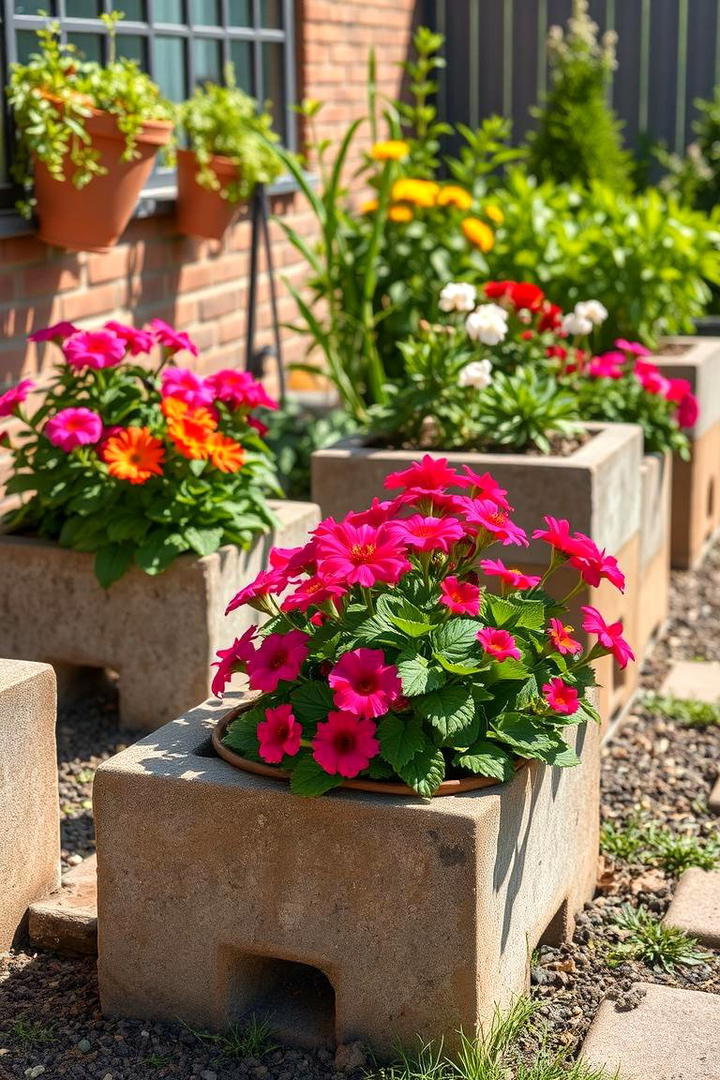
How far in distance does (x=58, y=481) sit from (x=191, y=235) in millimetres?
1488

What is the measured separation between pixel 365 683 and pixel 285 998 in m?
0.59

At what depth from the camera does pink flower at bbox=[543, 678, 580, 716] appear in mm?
2223

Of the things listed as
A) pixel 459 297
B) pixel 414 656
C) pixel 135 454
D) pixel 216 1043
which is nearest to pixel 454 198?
pixel 459 297

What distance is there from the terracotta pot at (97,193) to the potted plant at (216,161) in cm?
67

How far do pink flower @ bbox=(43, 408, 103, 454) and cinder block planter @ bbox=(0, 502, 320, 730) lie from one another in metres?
0.30

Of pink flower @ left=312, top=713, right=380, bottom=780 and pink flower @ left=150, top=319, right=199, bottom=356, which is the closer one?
pink flower @ left=312, top=713, right=380, bottom=780

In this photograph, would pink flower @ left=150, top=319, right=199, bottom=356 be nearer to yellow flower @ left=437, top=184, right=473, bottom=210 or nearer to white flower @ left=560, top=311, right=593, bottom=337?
white flower @ left=560, top=311, right=593, bottom=337

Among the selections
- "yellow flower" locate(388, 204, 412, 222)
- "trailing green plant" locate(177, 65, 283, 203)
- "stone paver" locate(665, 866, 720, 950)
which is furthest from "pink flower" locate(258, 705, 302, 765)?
"yellow flower" locate(388, 204, 412, 222)

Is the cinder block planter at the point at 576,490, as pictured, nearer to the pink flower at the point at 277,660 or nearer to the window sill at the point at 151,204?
the window sill at the point at 151,204

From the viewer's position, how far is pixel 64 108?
3711 mm

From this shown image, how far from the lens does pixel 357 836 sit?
213 cm

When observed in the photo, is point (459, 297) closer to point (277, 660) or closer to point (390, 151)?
point (390, 151)

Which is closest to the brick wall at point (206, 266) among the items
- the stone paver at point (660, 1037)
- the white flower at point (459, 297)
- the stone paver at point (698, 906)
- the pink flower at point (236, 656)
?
the white flower at point (459, 297)

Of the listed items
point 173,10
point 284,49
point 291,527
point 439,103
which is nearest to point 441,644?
point 291,527
